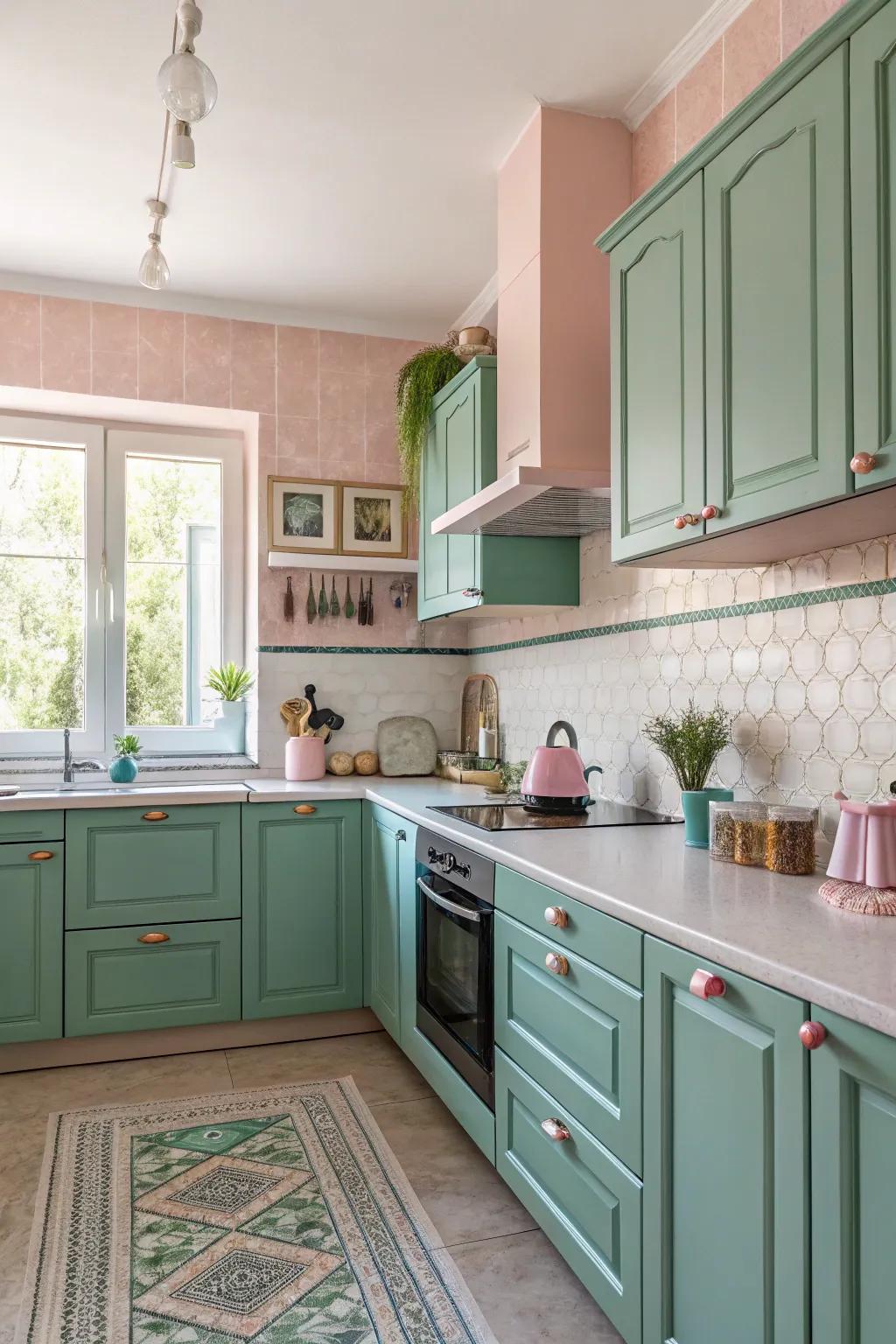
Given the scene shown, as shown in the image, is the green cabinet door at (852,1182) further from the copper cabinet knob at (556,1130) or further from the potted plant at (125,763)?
the potted plant at (125,763)

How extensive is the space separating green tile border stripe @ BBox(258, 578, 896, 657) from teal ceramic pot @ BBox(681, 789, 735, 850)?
0.44 metres

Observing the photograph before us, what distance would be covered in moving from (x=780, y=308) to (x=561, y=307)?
3.74 ft

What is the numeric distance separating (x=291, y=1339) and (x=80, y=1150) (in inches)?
39.0

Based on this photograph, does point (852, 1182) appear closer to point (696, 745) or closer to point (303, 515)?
point (696, 745)

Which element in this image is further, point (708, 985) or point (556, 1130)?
point (556, 1130)

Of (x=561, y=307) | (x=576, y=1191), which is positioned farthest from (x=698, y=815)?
(x=561, y=307)

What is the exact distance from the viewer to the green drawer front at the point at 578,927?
→ 1.54 m

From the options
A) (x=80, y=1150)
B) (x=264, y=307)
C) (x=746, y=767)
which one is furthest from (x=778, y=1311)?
(x=264, y=307)

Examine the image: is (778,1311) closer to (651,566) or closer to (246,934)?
(651,566)

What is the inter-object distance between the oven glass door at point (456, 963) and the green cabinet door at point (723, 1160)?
2.41 feet

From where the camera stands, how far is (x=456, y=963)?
245 cm

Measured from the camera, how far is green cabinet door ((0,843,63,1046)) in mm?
3041

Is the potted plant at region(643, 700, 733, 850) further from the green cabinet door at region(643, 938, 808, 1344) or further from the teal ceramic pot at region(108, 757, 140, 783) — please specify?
the teal ceramic pot at region(108, 757, 140, 783)

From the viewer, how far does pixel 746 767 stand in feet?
7.31
